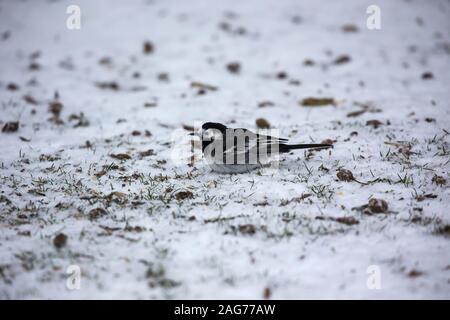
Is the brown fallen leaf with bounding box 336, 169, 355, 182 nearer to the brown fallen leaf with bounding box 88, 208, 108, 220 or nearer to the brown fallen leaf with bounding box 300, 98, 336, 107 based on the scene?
the brown fallen leaf with bounding box 88, 208, 108, 220

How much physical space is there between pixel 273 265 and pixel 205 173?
220cm

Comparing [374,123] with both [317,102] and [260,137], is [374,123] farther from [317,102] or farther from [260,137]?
[260,137]

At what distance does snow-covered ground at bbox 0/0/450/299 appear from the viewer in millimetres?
3545

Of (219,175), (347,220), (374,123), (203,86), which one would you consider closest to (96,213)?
(219,175)

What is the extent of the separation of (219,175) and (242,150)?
457mm

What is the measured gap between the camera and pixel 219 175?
547 centimetres

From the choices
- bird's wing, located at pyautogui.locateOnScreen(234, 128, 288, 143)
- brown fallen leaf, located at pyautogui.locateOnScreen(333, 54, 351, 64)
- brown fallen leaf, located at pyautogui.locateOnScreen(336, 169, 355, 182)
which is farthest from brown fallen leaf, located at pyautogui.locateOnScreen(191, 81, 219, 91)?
brown fallen leaf, located at pyautogui.locateOnScreen(336, 169, 355, 182)

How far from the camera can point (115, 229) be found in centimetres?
410

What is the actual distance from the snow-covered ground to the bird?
199mm

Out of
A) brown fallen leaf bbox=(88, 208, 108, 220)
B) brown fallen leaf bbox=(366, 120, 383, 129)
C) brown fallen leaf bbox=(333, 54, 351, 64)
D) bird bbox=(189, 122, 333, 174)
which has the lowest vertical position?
brown fallen leaf bbox=(88, 208, 108, 220)

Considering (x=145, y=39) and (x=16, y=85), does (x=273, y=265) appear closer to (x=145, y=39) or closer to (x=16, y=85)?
(x=16, y=85)
